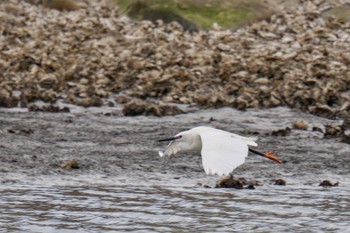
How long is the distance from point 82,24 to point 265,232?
1788 cm

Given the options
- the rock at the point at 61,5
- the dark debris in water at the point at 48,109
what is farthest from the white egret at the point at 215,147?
the rock at the point at 61,5

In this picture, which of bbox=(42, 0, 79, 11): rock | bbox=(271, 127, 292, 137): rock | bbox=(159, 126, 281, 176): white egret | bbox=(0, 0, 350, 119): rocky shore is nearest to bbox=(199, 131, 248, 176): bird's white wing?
bbox=(159, 126, 281, 176): white egret

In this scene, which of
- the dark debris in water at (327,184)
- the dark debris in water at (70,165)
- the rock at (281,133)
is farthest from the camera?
the rock at (281,133)

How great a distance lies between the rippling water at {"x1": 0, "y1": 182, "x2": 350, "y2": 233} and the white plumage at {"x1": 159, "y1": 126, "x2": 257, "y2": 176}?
1.72 ft

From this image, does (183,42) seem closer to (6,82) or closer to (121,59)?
(121,59)

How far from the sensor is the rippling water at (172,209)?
404 inches

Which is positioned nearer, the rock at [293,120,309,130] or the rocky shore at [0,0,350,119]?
the rock at [293,120,309,130]

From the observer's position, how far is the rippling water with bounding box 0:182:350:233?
1027cm

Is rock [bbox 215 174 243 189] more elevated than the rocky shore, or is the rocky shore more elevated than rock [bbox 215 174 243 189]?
the rocky shore

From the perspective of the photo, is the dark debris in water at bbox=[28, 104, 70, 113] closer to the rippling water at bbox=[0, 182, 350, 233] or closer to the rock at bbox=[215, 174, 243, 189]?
the rippling water at bbox=[0, 182, 350, 233]

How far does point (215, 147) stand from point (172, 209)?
0.80 m

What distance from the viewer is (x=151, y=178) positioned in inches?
528

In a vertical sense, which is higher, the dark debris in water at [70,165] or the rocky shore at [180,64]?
the rocky shore at [180,64]

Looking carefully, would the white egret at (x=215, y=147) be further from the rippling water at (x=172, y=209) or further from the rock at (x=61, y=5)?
the rock at (x=61, y=5)
